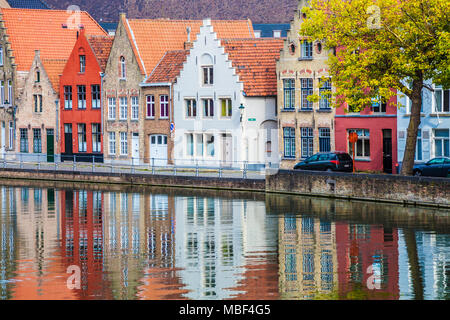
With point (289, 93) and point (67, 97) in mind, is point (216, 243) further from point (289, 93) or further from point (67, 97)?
point (67, 97)

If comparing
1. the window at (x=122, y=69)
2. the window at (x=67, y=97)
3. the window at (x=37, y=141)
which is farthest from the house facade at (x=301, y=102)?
the window at (x=37, y=141)

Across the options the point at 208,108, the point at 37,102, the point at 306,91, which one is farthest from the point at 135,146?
the point at 306,91

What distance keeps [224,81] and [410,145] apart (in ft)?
68.8

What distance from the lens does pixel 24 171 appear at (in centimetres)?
7612

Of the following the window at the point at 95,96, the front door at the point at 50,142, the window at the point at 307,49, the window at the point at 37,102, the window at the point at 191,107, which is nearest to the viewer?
the window at the point at 307,49

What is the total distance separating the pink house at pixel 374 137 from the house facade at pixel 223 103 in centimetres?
673

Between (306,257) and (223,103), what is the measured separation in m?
38.1

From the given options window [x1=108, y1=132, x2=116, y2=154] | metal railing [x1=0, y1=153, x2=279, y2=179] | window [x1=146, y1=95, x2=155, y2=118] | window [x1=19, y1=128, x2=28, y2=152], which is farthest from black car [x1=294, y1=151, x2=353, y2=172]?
window [x1=19, y1=128, x2=28, y2=152]

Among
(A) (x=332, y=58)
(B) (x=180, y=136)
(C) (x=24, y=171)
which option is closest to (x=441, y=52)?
(A) (x=332, y=58)

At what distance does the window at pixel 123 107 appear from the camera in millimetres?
81750

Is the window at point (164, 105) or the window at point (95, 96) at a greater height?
the window at point (95, 96)

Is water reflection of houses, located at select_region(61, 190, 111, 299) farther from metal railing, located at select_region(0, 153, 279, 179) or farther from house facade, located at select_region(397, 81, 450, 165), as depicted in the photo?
house facade, located at select_region(397, 81, 450, 165)

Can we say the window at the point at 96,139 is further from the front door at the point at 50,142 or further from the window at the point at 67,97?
the front door at the point at 50,142
